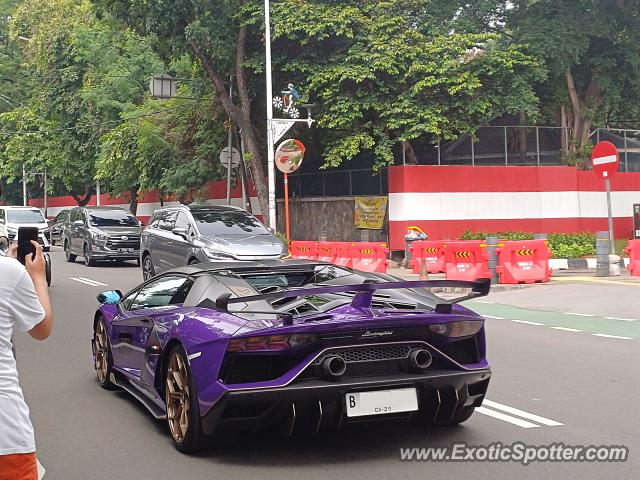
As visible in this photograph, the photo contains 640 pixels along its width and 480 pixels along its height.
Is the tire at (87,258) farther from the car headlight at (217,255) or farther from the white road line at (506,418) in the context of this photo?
the white road line at (506,418)

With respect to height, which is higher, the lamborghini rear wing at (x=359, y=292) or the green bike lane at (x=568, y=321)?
the lamborghini rear wing at (x=359, y=292)

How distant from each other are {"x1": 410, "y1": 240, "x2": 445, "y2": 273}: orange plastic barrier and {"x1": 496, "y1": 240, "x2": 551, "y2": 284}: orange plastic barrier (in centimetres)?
208

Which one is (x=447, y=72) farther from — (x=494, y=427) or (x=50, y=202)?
(x=50, y=202)

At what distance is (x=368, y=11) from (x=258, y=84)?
4.87 meters

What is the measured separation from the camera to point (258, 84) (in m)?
27.8

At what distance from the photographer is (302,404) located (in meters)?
4.88

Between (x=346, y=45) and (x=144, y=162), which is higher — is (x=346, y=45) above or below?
above

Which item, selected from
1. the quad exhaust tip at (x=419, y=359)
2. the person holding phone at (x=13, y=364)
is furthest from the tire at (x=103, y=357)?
the person holding phone at (x=13, y=364)

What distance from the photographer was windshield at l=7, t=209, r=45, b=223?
30.8m

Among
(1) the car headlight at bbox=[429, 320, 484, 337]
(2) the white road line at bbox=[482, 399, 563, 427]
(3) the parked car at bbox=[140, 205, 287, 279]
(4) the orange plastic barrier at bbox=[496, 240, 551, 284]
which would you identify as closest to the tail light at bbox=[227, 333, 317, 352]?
(1) the car headlight at bbox=[429, 320, 484, 337]

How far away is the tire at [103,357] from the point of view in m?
7.44

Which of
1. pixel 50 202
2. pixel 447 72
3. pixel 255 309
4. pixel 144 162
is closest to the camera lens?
pixel 255 309

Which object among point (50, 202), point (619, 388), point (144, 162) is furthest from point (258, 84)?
point (50, 202)

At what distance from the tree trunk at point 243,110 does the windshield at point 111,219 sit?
4464mm
